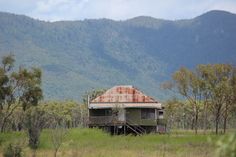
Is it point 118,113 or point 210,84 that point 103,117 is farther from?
point 210,84

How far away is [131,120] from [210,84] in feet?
32.7

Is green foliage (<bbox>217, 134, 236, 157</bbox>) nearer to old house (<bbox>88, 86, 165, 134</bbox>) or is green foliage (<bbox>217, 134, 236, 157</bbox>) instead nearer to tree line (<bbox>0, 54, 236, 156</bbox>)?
tree line (<bbox>0, 54, 236, 156</bbox>)

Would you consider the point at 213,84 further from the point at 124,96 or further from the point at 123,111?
the point at 123,111

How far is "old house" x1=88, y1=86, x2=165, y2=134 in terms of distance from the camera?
2411 inches

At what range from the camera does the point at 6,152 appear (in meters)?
24.8

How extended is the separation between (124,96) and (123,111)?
243cm

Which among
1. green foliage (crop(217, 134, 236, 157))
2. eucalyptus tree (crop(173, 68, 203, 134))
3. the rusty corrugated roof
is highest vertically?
eucalyptus tree (crop(173, 68, 203, 134))

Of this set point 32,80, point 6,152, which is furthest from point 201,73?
point 6,152

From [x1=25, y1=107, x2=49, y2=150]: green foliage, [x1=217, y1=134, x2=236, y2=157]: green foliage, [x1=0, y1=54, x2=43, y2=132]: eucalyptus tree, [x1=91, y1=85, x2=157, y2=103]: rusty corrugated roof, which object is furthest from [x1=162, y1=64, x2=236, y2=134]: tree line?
[x1=217, y1=134, x2=236, y2=157]: green foliage

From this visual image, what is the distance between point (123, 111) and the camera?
61781 mm

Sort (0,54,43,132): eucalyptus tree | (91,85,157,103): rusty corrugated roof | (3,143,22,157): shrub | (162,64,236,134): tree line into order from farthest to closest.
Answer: (91,85,157,103): rusty corrugated roof → (162,64,236,134): tree line → (0,54,43,132): eucalyptus tree → (3,143,22,157): shrub

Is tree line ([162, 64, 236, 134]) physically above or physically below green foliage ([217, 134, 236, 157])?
above

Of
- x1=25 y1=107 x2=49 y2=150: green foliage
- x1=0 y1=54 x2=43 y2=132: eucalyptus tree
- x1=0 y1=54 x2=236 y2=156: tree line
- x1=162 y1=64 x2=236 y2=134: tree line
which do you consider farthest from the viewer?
x1=162 y1=64 x2=236 y2=134: tree line

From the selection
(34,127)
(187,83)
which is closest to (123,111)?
(187,83)
